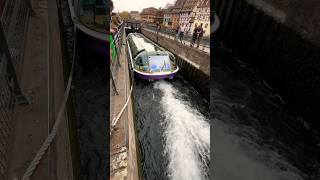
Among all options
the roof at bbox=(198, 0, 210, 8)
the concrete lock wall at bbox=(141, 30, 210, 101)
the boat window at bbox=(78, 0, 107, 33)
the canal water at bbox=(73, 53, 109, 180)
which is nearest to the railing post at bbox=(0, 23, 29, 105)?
the canal water at bbox=(73, 53, 109, 180)

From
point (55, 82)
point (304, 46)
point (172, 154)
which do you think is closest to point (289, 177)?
point (172, 154)

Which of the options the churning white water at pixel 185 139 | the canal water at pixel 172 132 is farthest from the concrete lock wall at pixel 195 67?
the churning white water at pixel 185 139

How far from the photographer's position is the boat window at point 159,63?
1399 centimetres

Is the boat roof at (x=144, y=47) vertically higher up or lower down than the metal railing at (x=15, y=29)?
lower down

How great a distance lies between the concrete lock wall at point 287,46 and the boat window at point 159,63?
5339 millimetres

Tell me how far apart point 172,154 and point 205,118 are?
298 cm

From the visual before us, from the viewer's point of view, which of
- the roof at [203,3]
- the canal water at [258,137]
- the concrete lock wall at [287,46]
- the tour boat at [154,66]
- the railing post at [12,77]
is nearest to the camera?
the railing post at [12,77]

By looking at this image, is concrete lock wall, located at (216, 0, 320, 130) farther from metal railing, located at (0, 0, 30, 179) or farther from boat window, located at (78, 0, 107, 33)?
metal railing, located at (0, 0, 30, 179)

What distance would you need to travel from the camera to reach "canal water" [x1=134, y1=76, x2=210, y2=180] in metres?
7.95

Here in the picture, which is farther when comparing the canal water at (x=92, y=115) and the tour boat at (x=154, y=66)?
the tour boat at (x=154, y=66)

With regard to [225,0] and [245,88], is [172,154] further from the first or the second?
[225,0]

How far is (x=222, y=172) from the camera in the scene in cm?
781

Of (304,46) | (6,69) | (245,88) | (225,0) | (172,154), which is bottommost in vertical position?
(172,154)

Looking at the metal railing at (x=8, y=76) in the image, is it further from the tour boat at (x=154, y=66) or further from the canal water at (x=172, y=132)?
the tour boat at (x=154, y=66)
